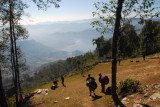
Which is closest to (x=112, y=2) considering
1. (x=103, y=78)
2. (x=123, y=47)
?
(x=103, y=78)

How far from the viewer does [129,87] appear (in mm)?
9531

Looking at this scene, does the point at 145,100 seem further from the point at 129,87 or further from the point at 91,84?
the point at 91,84

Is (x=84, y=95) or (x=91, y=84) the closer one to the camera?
(x=91, y=84)

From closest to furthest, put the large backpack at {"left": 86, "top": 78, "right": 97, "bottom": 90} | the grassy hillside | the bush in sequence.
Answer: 1. the bush
2. the grassy hillside
3. the large backpack at {"left": 86, "top": 78, "right": 97, "bottom": 90}

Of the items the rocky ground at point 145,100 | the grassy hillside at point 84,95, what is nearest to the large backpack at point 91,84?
the grassy hillside at point 84,95

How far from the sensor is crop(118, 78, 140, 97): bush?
8.91 m

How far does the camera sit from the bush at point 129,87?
891cm

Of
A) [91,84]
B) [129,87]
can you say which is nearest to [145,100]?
[129,87]

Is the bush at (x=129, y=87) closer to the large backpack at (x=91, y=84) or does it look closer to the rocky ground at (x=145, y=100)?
the rocky ground at (x=145, y=100)

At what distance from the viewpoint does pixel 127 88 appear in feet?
31.8

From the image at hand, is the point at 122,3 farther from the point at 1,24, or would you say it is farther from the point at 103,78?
the point at 1,24

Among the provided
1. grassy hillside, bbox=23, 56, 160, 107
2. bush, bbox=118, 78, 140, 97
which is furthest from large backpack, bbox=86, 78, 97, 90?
bush, bbox=118, 78, 140, 97

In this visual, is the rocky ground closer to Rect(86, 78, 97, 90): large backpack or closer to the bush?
the bush

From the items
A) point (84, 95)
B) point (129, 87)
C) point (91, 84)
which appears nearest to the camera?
point (129, 87)
